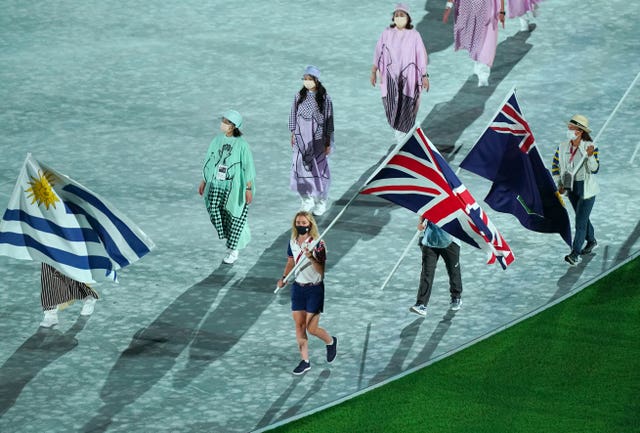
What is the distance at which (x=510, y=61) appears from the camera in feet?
73.9

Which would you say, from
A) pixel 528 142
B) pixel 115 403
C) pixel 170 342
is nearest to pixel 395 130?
pixel 528 142

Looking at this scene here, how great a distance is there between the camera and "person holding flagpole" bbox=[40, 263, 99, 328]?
49.4 feet

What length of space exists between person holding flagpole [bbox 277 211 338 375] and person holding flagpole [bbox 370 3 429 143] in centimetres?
549

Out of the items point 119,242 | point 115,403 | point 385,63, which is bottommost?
point 115,403

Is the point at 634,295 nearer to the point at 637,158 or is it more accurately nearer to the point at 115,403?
the point at 637,158

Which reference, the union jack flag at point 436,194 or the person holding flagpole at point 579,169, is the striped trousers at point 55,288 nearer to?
the union jack flag at point 436,194

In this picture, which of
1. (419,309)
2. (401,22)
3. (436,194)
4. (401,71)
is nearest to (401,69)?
(401,71)

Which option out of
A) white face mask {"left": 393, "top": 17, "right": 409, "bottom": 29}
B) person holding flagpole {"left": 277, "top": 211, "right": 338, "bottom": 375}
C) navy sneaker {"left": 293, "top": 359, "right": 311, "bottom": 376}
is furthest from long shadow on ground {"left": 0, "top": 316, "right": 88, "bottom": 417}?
white face mask {"left": 393, "top": 17, "right": 409, "bottom": 29}

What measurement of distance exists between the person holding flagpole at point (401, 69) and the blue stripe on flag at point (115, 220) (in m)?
5.52

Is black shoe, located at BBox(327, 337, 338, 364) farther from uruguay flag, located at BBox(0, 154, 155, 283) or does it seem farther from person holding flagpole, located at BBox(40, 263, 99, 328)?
person holding flagpole, located at BBox(40, 263, 99, 328)

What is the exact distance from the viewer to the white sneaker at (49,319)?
15.3 m

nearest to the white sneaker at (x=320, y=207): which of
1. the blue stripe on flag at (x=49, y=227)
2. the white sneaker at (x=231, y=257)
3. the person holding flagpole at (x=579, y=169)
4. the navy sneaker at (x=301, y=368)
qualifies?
the white sneaker at (x=231, y=257)

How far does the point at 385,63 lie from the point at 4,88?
272 inches

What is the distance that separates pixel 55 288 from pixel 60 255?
619mm
